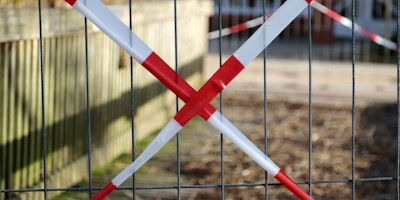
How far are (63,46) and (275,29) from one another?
128 inches

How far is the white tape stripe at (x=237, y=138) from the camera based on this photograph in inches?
167

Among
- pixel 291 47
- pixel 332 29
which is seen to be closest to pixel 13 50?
pixel 291 47

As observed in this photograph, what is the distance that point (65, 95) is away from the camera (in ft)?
23.9

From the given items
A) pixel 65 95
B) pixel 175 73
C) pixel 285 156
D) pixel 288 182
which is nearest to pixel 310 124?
pixel 288 182

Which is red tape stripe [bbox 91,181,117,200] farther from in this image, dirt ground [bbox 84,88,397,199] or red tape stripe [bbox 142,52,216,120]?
dirt ground [bbox 84,88,397,199]

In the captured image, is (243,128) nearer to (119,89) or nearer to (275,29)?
(119,89)

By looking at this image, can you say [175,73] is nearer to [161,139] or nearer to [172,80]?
[172,80]

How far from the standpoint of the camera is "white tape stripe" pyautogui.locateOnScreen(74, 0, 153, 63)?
4.20 metres

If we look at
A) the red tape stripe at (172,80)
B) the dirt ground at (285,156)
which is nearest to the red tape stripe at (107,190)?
the red tape stripe at (172,80)

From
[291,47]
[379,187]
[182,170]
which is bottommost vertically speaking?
[379,187]

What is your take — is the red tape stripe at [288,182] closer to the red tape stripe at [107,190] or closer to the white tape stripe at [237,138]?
the white tape stripe at [237,138]

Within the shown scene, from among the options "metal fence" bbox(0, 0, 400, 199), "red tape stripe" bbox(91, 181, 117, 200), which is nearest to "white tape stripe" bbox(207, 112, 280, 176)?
"metal fence" bbox(0, 0, 400, 199)

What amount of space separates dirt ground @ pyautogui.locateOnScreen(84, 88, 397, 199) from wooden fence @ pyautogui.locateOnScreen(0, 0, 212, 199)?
0.38m

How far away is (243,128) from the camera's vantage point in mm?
10695
